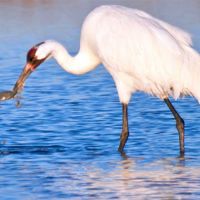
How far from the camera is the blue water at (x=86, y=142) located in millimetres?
9789

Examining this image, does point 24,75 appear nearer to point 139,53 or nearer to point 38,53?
point 38,53

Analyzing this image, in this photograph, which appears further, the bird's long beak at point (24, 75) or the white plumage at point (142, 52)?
the bird's long beak at point (24, 75)

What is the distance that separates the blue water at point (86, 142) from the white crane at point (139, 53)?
0.40 metres

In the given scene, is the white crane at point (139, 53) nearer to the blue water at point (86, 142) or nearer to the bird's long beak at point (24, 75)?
the bird's long beak at point (24, 75)

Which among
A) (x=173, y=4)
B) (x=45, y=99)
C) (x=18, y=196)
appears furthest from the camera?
(x=173, y=4)

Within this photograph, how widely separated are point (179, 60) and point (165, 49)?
7.5 inches

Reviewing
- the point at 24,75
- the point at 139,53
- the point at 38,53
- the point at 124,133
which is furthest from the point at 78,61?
the point at 124,133

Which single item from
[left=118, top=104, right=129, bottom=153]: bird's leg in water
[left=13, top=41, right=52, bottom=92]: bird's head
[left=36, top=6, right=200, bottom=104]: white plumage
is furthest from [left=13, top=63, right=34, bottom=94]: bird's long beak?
[left=118, top=104, right=129, bottom=153]: bird's leg in water

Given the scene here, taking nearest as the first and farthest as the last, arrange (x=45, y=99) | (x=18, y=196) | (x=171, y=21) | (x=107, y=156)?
(x=18, y=196) → (x=107, y=156) → (x=45, y=99) → (x=171, y=21)

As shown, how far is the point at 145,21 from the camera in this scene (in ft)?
38.4

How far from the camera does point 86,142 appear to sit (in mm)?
11773

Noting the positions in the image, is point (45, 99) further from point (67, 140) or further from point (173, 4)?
point (173, 4)

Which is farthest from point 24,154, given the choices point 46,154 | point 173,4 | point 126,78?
point 173,4

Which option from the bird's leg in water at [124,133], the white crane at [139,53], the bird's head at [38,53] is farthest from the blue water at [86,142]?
the bird's head at [38,53]
